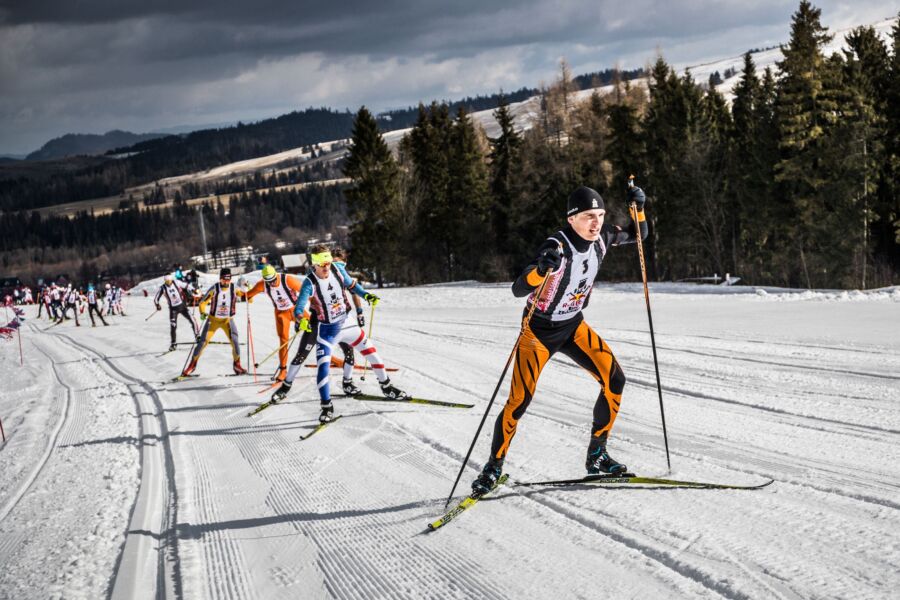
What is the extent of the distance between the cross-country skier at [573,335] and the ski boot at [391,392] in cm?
379

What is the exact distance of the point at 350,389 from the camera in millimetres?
9242

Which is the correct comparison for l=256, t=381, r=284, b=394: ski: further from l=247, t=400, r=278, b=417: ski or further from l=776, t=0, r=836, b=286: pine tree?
l=776, t=0, r=836, b=286: pine tree

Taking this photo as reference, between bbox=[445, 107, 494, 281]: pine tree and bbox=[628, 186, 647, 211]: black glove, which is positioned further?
bbox=[445, 107, 494, 281]: pine tree

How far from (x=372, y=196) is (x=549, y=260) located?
4201cm

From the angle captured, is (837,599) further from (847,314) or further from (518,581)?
(847,314)

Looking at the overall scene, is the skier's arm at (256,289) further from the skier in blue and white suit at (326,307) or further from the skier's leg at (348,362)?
the skier in blue and white suit at (326,307)

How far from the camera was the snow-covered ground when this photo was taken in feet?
12.5

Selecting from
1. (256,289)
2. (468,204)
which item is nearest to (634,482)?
(256,289)

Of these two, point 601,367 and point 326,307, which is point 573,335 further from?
point 326,307

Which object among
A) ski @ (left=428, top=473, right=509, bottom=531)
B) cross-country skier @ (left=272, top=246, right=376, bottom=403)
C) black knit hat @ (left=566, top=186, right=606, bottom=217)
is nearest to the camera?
ski @ (left=428, top=473, right=509, bottom=531)

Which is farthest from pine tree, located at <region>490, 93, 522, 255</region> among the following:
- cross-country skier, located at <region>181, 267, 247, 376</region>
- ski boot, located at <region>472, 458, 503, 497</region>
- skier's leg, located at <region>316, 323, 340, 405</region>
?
ski boot, located at <region>472, 458, 503, 497</region>

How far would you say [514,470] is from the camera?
554 centimetres

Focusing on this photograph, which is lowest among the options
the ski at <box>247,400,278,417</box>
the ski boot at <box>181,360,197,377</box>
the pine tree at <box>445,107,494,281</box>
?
the ski at <box>247,400,278,417</box>

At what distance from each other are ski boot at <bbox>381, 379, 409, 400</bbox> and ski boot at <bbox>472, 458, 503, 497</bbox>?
371 cm
